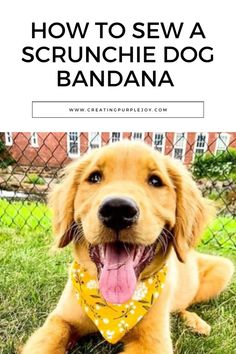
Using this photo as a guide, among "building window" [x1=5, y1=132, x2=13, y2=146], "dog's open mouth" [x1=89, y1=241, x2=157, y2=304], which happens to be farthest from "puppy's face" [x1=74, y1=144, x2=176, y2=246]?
"building window" [x1=5, y1=132, x2=13, y2=146]

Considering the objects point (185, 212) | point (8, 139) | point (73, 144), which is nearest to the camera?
point (185, 212)

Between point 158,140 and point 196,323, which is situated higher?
point 158,140

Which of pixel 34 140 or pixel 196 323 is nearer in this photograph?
pixel 196 323

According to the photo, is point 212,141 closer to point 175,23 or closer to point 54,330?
point 175,23

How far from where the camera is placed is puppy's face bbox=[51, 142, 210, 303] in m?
1.57

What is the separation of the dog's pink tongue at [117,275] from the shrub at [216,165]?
1383 millimetres

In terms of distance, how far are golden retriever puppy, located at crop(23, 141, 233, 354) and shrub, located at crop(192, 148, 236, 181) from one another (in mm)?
1016

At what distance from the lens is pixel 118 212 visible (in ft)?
4.97

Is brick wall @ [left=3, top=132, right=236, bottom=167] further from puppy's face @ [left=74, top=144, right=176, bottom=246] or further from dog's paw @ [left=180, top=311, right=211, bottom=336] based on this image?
dog's paw @ [left=180, top=311, right=211, bottom=336]

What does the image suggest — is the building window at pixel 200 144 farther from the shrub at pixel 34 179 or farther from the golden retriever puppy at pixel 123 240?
the shrub at pixel 34 179

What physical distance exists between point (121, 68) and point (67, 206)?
768 mm

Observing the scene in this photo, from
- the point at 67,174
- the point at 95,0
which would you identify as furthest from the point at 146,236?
the point at 95,0

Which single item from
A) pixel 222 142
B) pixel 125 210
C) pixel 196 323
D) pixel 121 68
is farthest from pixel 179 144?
pixel 125 210

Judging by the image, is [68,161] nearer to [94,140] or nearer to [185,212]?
[94,140]
